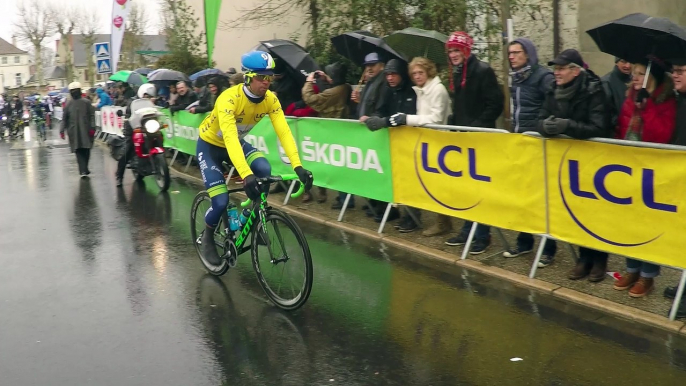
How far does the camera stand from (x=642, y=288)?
639cm

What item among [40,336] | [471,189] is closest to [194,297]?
[40,336]

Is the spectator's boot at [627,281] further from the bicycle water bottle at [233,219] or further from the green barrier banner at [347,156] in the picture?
the bicycle water bottle at [233,219]

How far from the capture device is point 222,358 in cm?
551

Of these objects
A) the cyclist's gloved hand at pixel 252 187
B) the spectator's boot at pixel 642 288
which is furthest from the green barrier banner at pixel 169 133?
the spectator's boot at pixel 642 288

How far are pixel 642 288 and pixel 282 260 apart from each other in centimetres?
292

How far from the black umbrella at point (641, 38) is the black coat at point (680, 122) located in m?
0.39

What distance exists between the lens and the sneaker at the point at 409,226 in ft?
29.9

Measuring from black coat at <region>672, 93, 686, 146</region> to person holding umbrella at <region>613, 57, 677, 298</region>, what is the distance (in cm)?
5

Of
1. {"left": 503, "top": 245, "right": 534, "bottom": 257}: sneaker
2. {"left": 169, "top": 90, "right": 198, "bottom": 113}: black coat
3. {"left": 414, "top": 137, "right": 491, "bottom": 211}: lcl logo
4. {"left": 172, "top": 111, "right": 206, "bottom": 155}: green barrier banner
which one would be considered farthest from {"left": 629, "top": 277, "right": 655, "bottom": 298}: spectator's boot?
{"left": 169, "top": 90, "right": 198, "bottom": 113}: black coat

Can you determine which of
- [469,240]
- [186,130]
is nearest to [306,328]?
[469,240]

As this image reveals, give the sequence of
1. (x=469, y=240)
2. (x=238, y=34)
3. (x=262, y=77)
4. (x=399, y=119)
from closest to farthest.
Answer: (x=262, y=77)
(x=469, y=240)
(x=399, y=119)
(x=238, y=34)

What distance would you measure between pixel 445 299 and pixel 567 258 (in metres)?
1.59

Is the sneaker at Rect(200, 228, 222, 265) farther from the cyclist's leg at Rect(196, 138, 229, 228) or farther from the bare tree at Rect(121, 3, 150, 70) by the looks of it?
the bare tree at Rect(121, 3, 150, 70)

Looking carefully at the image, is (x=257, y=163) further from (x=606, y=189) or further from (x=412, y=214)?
(x=606, y=189)
